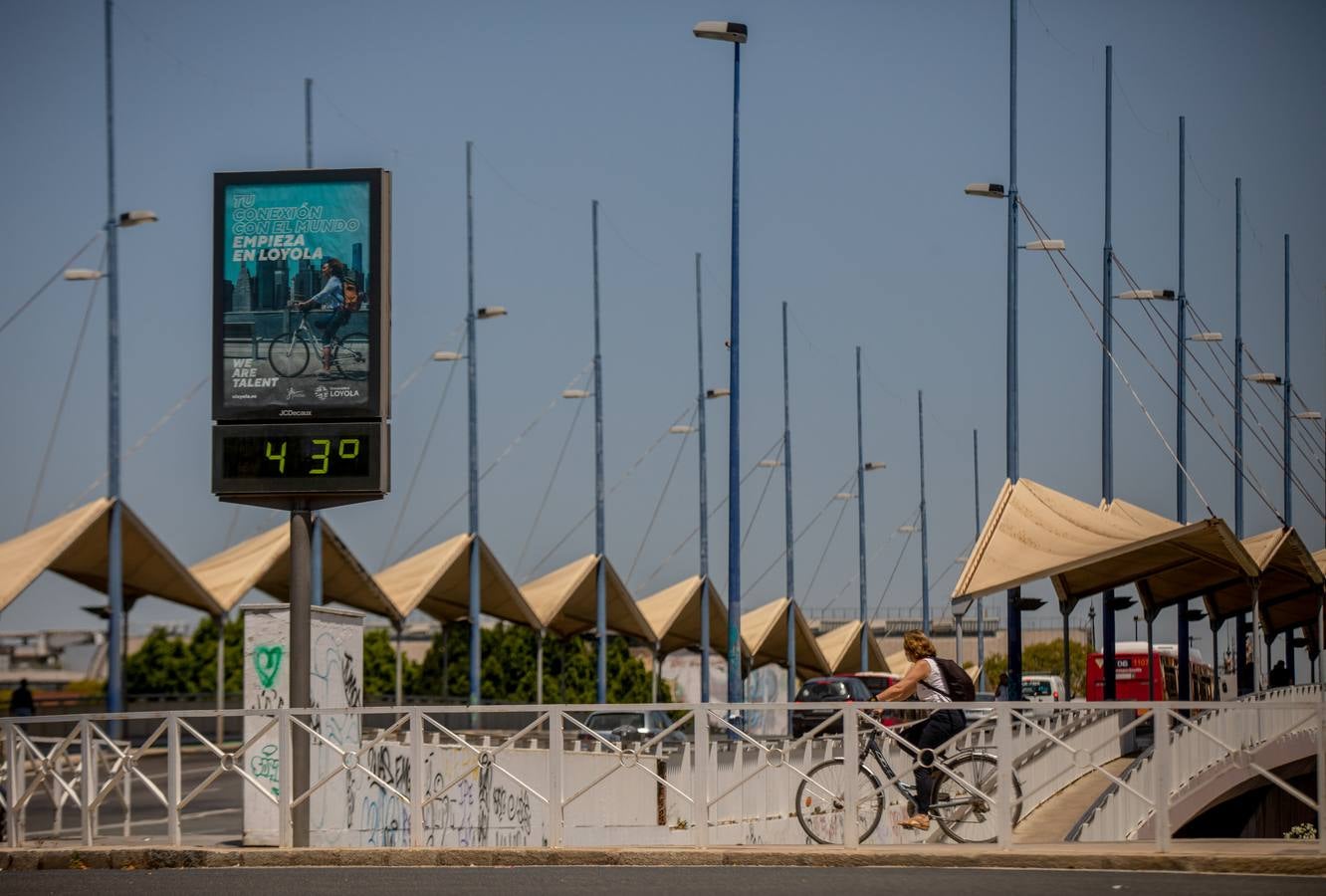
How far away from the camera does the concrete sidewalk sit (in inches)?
A: 521

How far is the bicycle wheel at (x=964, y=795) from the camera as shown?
15.2m

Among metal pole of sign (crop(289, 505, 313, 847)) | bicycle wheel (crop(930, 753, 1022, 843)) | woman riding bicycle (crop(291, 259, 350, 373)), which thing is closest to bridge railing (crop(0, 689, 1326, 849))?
bicycle wheel (crop(930, 753, 1022, 843))

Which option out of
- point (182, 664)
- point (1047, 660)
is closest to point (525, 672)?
point (182, 664)

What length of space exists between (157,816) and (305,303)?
48.2ft

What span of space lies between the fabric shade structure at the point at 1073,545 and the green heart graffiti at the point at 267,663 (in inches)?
491

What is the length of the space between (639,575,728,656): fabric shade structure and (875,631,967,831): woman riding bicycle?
4274 centimetres

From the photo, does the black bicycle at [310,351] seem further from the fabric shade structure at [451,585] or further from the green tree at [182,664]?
the green tree at [182,664]

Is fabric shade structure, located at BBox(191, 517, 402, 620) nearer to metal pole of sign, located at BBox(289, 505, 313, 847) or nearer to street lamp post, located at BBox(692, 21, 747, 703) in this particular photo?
street lamp post, located at BBox(692, 21, 747, 703)

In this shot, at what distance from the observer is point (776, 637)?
73.8m

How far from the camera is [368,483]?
1656 centimetres

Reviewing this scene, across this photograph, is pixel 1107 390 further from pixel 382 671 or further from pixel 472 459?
pixel 382 671

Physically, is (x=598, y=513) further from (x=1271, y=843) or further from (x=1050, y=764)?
(x=1271, y=843)

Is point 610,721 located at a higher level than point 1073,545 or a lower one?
lower

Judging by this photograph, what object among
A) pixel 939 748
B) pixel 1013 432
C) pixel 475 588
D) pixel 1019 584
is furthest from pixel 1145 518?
pixel 939 748
